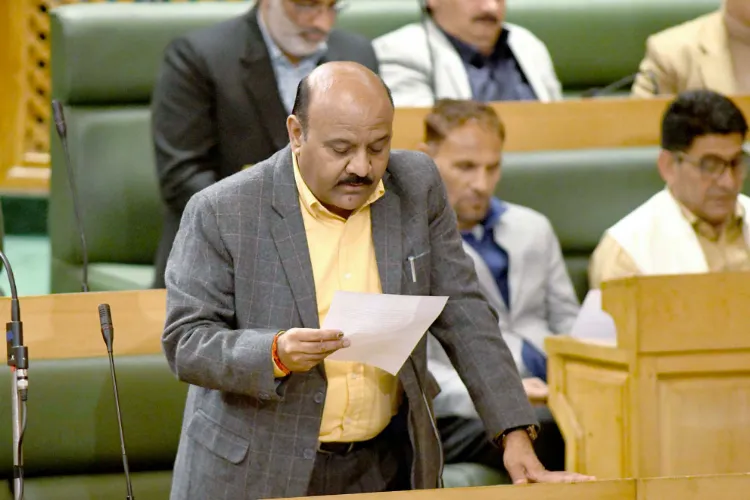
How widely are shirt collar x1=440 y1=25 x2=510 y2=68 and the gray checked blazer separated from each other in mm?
1789

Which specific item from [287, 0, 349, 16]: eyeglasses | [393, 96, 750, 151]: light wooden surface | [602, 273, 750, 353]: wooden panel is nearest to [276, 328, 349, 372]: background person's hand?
[602, 273, 750, 353]: wooden panel

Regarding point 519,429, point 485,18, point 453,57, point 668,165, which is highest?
point 485,18

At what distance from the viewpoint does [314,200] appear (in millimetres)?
1944

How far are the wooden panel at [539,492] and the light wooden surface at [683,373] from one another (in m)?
0.74

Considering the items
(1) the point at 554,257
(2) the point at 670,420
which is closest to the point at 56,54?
(1) the point at 554,257

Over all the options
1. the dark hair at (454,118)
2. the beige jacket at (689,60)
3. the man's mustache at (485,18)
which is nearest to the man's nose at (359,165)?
the dark hair at (454,118)

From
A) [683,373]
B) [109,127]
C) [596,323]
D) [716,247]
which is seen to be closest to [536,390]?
[596,323]

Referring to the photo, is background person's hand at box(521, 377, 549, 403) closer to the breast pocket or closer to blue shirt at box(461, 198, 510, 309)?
blue shirt at box(461, 198, 510, 309)

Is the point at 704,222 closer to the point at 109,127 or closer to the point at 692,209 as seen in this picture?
the point at 692,209

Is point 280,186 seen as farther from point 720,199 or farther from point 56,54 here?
point 56,54

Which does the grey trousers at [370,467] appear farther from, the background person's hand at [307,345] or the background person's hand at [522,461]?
the background person's hand at [307,345]

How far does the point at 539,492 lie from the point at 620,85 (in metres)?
2.71

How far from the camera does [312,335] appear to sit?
1.73 meters

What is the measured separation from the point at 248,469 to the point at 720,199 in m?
1.59
